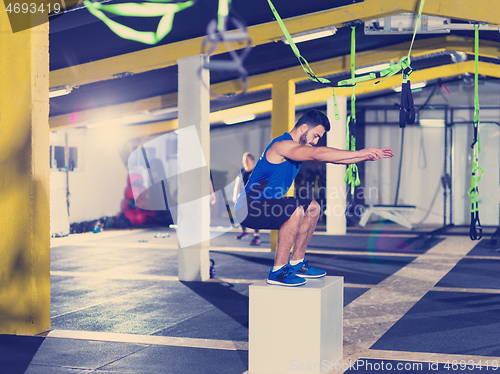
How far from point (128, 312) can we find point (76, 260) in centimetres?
449

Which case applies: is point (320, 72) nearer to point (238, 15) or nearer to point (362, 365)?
point (238, 15)

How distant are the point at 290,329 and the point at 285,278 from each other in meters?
0.36

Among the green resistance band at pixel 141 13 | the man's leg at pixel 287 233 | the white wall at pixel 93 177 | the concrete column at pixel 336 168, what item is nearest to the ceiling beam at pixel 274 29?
the green resistance band at pixel 141 13

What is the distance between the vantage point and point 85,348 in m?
4.70

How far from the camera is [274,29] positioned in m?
7.87

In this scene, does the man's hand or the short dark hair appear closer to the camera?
the man's hand

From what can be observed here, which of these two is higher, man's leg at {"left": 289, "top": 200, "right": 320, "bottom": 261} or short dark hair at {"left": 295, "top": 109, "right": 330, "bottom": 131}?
short dark hair at {"left": 295, "top": 109, "right": 330, "bottom": 131}

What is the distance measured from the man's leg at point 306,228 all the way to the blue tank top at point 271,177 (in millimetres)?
246

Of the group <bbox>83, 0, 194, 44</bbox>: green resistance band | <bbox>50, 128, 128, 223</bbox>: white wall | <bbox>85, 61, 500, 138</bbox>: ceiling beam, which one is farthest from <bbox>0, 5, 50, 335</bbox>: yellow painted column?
<bbox>50, 128, 128, 223</bbox>: white wall

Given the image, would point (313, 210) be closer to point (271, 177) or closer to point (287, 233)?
point (287, 233)

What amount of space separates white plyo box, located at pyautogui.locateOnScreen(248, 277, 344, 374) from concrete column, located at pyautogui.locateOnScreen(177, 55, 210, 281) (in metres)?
3.82

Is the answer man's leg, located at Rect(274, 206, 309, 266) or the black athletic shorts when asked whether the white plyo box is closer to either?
man's leg, located at Rect(274, 206, 309, 266)

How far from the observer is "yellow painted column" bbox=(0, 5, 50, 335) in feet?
16.9

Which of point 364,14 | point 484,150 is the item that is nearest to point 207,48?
point 364,14
